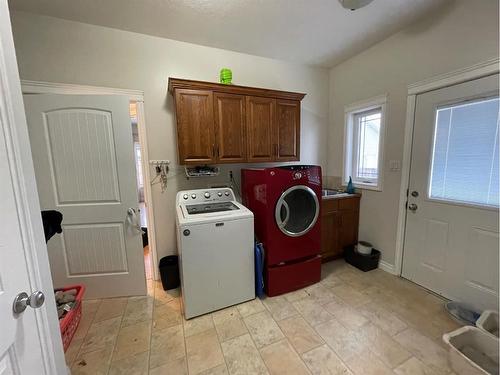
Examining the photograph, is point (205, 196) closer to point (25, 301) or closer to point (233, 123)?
point (233, 123)

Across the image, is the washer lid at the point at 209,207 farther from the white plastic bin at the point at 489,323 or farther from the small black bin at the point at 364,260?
the white plastic bin at the point at 489,323

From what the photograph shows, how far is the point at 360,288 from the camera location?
7.10ft

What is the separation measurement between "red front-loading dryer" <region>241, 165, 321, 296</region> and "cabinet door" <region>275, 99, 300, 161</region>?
508 millimetres

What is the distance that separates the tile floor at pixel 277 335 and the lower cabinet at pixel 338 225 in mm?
589

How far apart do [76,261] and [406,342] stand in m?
2.83

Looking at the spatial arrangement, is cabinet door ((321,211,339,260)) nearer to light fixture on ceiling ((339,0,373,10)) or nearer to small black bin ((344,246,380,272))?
small black bin ((344,246,380,272))

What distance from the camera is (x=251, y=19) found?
75.4 inches

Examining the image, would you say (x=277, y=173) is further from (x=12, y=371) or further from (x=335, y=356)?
(x=12, y=371)

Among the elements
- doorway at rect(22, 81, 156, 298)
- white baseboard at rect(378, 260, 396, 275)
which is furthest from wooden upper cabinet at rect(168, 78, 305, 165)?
white baseboard at rect(378, 260, 396, 275)

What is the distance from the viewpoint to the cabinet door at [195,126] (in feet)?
6.64

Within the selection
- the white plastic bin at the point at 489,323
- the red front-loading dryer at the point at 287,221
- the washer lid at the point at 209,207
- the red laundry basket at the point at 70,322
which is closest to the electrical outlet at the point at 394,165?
the red front-loading dryer at the point at 287,221

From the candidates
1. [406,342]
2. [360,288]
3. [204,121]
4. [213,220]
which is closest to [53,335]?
[213,220]

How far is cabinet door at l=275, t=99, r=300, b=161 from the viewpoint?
8.02 feet

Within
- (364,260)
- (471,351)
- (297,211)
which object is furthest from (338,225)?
(471,351)
